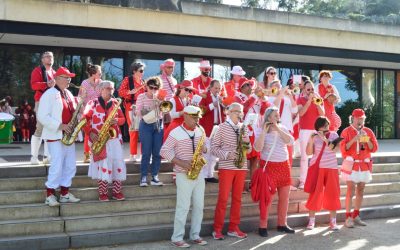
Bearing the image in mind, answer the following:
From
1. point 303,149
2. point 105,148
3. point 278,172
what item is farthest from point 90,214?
point 303,149

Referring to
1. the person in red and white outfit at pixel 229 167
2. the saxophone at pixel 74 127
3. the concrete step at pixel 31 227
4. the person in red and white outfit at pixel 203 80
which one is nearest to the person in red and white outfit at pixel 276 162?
the person in red and white outfit at pixel 229 167

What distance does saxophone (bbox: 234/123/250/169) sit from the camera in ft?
22.1

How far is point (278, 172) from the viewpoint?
7121 mm

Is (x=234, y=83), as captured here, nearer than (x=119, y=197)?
No

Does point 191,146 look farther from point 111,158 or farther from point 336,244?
point 336,244

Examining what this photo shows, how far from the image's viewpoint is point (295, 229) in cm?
759

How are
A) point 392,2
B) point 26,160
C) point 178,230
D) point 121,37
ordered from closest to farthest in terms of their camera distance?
point 178,230 < point 26,160 < point 121,37 < point 392,2

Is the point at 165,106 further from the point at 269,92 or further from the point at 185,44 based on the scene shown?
the point at 185,44

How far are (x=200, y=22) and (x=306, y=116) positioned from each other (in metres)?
5.69

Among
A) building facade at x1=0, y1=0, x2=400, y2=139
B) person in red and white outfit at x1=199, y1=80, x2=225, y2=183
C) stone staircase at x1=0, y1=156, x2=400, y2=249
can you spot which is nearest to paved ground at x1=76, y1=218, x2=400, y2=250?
stone staircase at x1=0, y1=156, x2=400, y2=249

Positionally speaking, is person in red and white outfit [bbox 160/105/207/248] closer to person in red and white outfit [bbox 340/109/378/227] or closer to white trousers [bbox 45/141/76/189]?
white trousers [bbox 45/141/76/189]

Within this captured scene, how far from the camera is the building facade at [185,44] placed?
1161 cm

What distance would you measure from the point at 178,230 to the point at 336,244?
2.39 m

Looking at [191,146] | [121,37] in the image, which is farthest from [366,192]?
[121,37]
